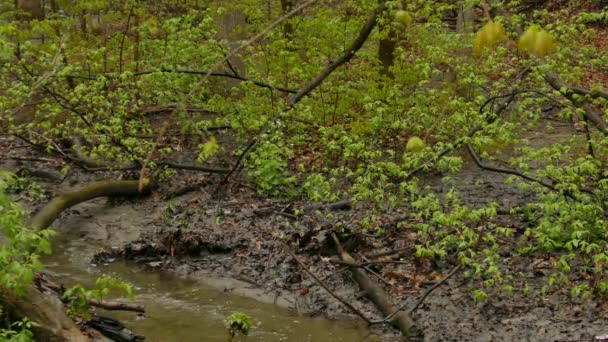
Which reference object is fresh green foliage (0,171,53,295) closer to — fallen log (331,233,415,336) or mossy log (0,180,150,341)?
mossy log (0,180,150,341)

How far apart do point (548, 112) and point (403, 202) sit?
6284 millimetres

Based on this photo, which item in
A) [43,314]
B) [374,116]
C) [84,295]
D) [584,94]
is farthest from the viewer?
[374,116]

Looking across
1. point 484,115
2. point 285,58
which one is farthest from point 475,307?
point 285,58

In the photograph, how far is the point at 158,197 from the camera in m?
11.8

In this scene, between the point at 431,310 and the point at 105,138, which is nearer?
the point at 431,310

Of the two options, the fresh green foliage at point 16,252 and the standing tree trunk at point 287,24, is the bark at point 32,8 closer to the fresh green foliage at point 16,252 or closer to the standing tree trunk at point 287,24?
the standing tree trunk at point 287,24

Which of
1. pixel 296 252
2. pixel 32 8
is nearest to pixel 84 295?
pixel 296 252

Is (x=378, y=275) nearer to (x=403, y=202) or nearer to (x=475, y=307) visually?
(x=475, y=307)

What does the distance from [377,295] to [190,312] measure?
7.20ft

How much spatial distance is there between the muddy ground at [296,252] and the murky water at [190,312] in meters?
0.25

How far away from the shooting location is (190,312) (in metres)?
8.05

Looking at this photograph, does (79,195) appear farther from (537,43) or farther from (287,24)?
(537,43)

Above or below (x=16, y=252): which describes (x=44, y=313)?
below


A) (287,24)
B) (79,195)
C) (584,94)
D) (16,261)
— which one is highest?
(287,24)
